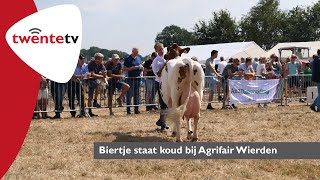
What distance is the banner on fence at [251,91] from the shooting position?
16.5 metres

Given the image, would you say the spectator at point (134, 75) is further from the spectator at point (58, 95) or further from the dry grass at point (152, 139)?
→ the spectator at point (58, 95)

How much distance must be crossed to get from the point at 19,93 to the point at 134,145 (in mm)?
2248

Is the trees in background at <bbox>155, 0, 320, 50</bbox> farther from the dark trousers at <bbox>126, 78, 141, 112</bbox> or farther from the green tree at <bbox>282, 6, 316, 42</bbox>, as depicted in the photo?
the dark trousers at <bbox>126, 78, 141, 112</bbox>

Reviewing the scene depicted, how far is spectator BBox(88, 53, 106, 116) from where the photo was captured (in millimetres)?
14242

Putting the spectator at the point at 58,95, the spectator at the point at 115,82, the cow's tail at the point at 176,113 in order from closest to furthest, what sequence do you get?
1. the cow's tail at the point at 176,113
2. the spectator at the point at 58,95
3. the spectator at the point at 115,82

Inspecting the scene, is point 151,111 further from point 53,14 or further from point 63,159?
point 63,159

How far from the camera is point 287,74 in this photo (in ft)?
64.0

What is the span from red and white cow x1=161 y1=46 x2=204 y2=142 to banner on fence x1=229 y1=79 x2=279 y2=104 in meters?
7.26

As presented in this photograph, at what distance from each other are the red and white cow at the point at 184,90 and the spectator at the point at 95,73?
5255 mm

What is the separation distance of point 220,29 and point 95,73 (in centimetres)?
6653

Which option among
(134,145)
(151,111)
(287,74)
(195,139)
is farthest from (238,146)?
(287,74)

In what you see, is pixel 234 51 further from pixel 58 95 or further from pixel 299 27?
pixel 299 27
